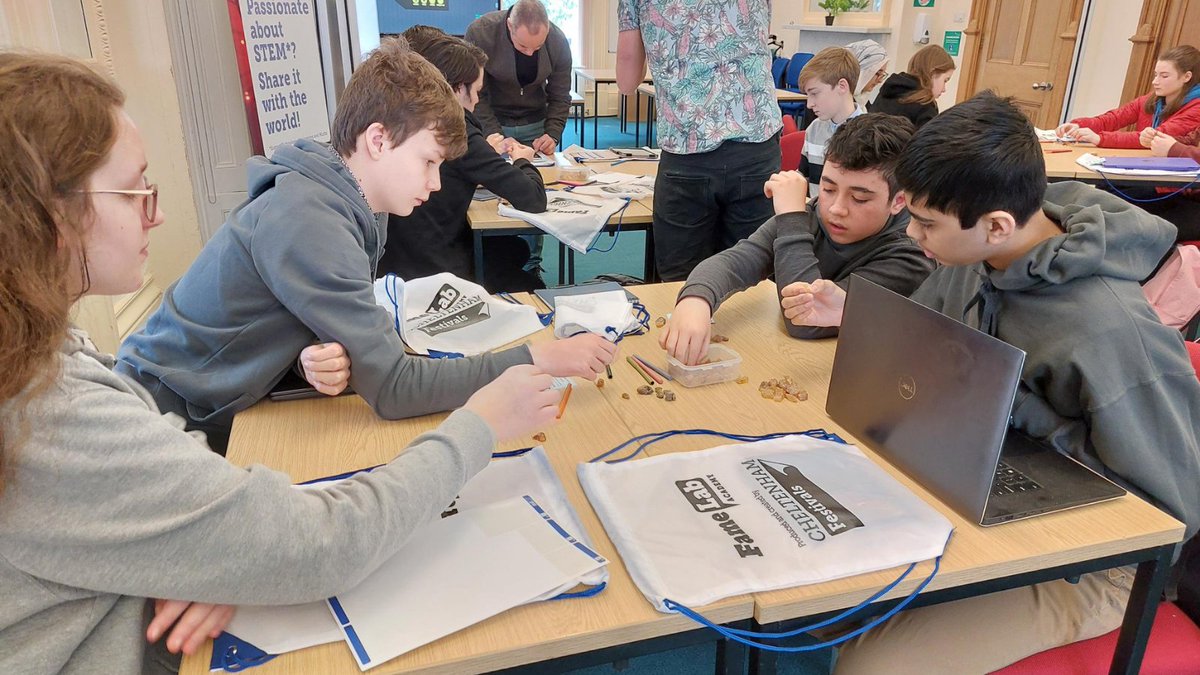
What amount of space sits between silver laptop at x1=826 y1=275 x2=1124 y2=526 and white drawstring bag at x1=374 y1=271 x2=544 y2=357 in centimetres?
68

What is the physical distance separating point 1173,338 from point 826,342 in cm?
59

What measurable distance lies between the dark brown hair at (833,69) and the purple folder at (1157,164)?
1169mm

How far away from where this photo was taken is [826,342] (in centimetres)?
159

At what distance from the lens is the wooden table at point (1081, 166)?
131 inches

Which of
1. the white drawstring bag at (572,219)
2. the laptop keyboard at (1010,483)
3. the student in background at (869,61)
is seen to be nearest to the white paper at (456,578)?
the laptop keyboard at (1010,483)

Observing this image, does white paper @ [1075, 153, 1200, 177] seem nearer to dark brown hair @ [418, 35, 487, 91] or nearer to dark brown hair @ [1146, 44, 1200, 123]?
dark brown hair @ [1146, 44, 1200, 123]

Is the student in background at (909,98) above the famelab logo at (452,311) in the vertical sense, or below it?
above

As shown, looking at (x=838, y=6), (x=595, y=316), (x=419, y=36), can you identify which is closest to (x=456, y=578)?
(x=595, y=316)

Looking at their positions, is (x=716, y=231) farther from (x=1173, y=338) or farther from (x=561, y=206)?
(x=1173, y=338)

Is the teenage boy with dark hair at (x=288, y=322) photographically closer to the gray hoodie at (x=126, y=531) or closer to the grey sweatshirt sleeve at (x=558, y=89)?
the gray hoodie at (x=126, y=531)

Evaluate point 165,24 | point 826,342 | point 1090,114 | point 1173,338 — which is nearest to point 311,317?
point 826,342

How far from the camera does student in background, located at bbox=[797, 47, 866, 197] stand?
135 inches

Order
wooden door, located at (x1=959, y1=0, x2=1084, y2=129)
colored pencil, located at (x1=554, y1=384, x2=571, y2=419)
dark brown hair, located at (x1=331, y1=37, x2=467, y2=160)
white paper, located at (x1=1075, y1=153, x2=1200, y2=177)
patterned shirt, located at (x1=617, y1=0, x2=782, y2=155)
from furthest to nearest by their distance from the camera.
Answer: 1. wooden door, located at (x1=959, y1=0, x2=1084, y2=129)
2. white paper, located at (x1=1075, y1=153, x2=1200, y2=177)
3. patterned shirt, located at (x1=617, y1=0, x2=782, y2=155)
4. dark brown hair, located at (x1=331, y1=37, x2=467, y2=160)
5. colored pencil, located at (x1=554, y1=384, x2=571, y2=419)

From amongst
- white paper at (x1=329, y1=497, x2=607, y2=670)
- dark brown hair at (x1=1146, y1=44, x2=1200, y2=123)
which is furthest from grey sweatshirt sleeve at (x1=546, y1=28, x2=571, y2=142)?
white paper at (x1=329, y1=497, x2=607, y2=670)
